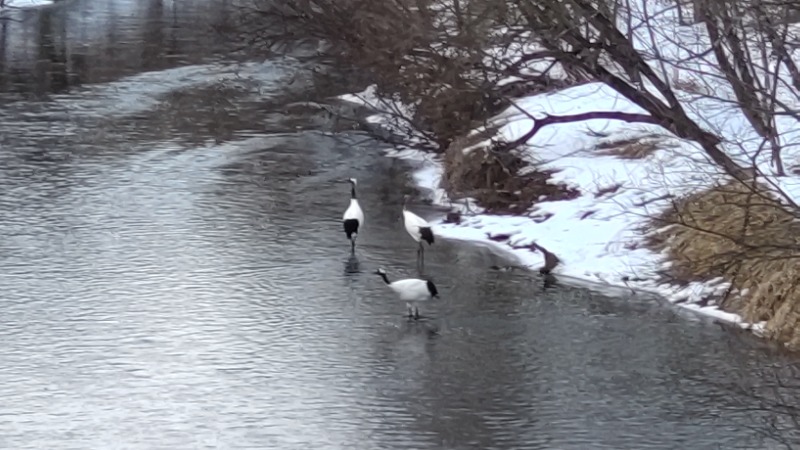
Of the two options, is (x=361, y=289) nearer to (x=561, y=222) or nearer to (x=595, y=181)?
(x=561, y=222)

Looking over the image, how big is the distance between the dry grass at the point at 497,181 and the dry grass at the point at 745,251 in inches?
90.6

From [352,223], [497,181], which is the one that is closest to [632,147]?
[497,181]

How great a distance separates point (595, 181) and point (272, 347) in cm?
583

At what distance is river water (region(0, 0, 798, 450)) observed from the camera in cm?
952

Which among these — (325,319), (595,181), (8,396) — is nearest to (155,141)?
(595,181)

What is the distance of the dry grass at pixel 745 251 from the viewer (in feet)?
36.7

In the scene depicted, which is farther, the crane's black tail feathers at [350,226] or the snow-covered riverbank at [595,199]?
the crane's black tail feathers at [350,226]

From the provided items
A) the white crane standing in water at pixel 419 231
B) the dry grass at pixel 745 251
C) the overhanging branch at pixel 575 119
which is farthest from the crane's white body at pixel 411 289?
the overhanging branch at pixel 575 119

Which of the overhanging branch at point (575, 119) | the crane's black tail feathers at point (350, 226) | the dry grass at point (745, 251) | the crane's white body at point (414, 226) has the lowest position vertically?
the crane's black tail feathers at point (350, 226)

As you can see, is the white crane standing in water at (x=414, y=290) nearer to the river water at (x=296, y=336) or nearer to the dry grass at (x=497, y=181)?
the river water at (x=296, y=336)

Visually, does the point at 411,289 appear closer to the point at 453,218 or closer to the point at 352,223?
the point at 352,223

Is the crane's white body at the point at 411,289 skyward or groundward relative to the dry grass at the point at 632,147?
groundward

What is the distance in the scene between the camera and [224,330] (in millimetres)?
11633

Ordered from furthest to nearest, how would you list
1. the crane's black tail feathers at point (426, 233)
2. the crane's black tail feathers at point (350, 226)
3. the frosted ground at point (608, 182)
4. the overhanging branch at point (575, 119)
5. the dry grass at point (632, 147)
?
the dry grass at point (632, 147)
the overhanging branch at point (575, 119)
the crane's black tail feathers at point (350, 226)
the crane's black tail feathers at point (426, 233)
the frosted ground at point (608, 182)
